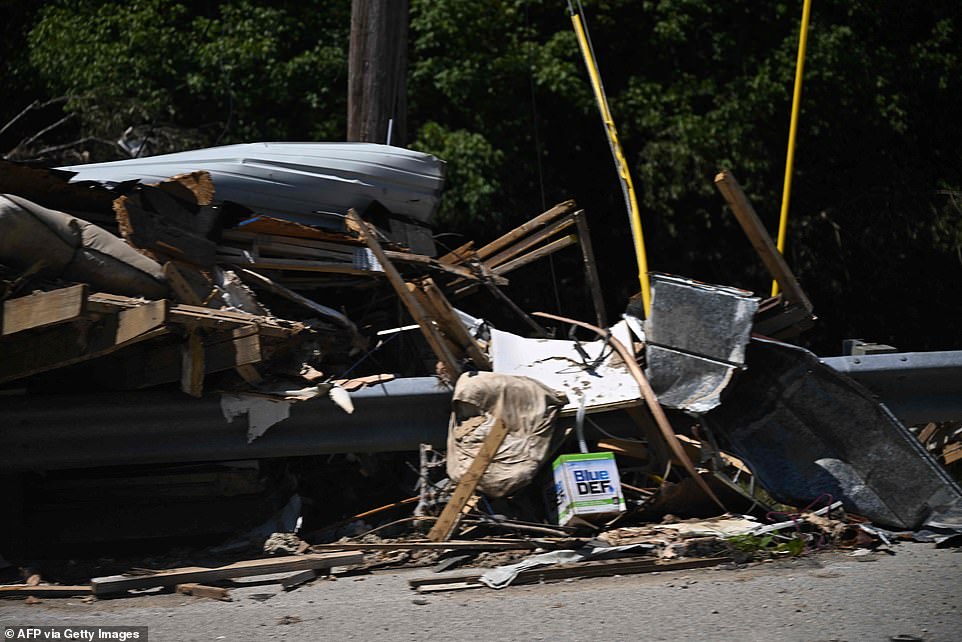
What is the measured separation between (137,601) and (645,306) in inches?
122

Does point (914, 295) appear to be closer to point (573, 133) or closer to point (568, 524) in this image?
point (573, 133)

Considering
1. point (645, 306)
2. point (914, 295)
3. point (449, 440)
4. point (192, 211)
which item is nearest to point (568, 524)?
point (449, 440)

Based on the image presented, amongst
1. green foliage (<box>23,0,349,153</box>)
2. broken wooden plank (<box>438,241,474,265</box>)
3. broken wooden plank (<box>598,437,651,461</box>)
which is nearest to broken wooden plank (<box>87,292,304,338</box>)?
broken wooden plank (<box>438,241,474,265</box>)

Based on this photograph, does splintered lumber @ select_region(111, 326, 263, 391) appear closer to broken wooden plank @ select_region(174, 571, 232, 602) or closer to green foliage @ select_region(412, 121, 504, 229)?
broken wooden plank @ select_region(174, 571, 232, 602)

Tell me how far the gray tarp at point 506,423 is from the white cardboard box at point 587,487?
0.14m

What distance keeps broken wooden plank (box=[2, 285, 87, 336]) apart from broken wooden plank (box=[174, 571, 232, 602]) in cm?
118

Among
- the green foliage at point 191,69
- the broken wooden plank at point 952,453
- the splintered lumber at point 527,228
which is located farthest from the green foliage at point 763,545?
the green foliage at point 191,69

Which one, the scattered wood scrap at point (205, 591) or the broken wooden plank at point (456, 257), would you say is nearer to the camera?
the scattered wood scrap at point (205, 591)

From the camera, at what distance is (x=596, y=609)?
3592 millimetres

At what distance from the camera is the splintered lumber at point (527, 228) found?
604 cm

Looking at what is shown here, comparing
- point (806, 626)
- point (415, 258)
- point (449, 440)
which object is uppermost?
point (415, 258)

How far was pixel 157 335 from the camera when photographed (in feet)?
13.9

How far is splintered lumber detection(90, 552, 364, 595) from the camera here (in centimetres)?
393

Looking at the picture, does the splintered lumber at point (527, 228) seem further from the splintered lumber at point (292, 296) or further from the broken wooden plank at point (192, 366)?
the broken wooden plank at point (192, 366)
